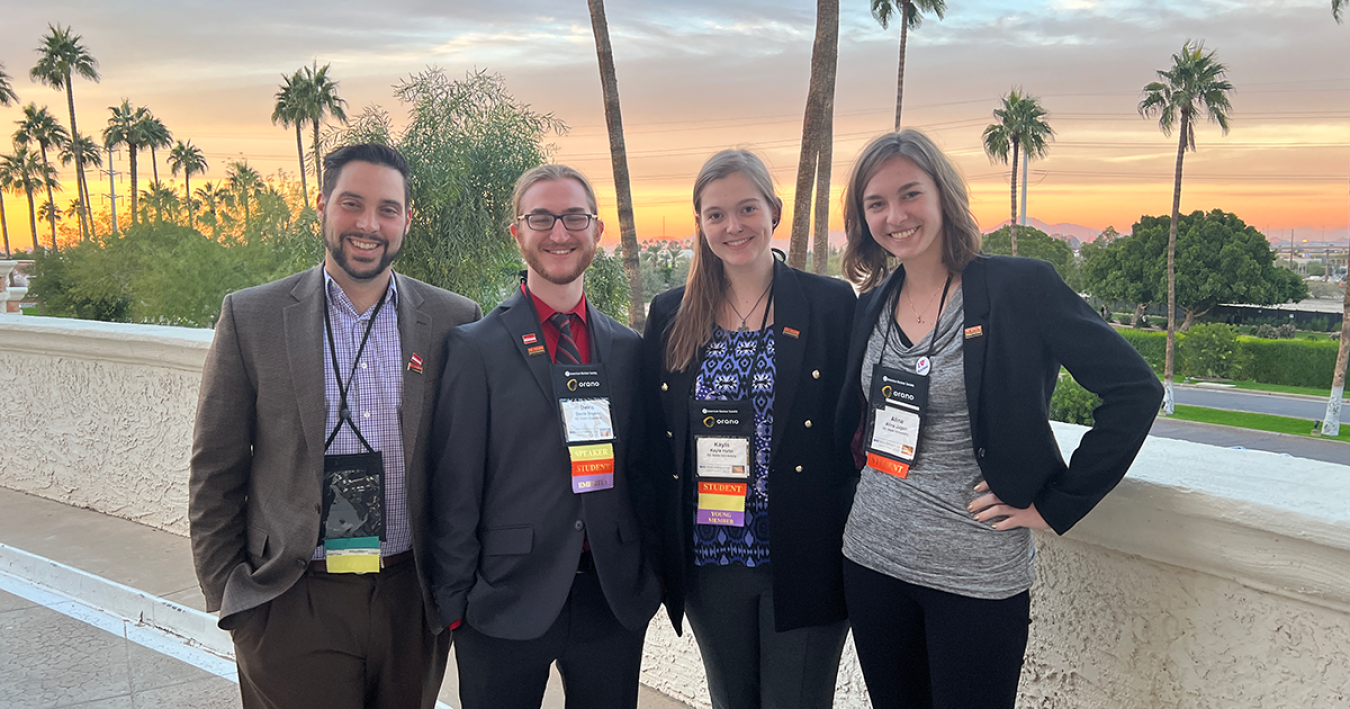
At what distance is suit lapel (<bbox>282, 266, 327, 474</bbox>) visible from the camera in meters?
2.06

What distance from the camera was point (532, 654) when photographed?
6.54 ft

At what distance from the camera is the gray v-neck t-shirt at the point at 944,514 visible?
1.72m

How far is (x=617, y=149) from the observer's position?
16719 millimetres

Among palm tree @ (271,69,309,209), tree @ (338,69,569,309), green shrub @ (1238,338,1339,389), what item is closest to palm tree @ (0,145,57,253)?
palm tree @ (271,69,309,209)

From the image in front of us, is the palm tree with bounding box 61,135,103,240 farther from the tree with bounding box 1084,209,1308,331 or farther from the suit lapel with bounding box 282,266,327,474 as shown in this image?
the tree with bounding box 1084,209,1308,331

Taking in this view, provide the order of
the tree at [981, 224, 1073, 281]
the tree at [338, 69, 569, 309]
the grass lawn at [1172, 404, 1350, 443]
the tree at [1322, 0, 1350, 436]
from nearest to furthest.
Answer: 1. the tree at [338, 69, 569, 309]
2. the tree at [1322, 0, 1350, 436]
3. the grass lawn at [1172, 404, 1350, 443]
4. the tree at [981, 224, 1073, 281]

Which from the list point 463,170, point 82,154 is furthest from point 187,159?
point 463,170

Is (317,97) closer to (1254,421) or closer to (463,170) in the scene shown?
(463,170)

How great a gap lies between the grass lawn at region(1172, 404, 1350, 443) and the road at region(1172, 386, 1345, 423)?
4.75ft

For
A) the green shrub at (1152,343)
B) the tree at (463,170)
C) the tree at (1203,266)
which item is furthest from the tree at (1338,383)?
the tree at (463,170)

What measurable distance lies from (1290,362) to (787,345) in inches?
2361

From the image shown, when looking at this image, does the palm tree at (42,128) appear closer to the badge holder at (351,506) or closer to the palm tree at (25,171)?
the palm tree at (25,171)

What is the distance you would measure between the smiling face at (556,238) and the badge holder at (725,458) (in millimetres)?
489

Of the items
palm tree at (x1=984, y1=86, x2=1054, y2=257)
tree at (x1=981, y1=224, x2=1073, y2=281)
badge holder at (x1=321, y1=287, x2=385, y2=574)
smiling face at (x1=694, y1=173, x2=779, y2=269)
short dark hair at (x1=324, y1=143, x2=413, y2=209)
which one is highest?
palm tree at (x1=984, y1=86, x2=1054, y2=257)
